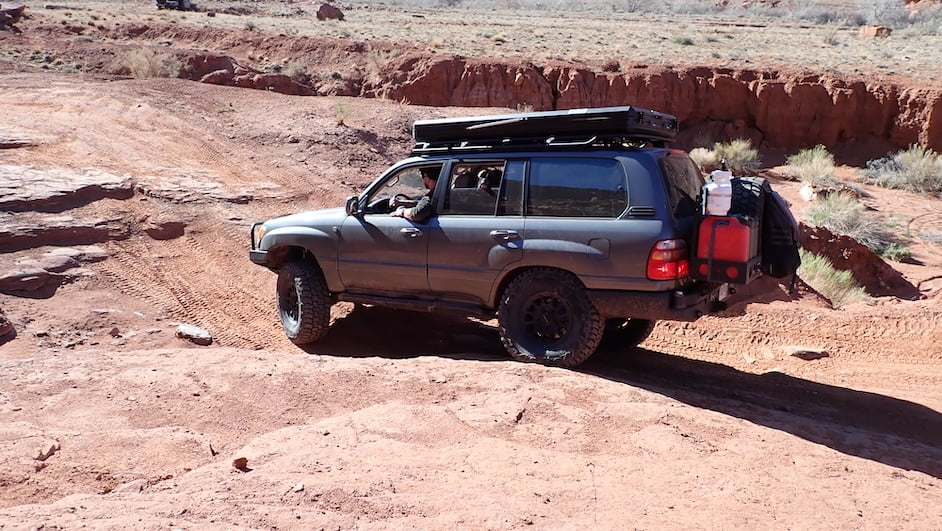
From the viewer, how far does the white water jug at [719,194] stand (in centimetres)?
548

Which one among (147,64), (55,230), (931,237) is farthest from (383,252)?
(147,64)

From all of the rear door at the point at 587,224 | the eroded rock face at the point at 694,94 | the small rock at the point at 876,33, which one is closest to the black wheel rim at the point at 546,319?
the rear door at the point at 587,224

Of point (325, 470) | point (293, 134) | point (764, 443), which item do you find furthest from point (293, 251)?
point (293, 134)

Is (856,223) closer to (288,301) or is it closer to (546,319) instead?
(546,319)

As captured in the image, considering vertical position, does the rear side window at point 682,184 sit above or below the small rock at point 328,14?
below

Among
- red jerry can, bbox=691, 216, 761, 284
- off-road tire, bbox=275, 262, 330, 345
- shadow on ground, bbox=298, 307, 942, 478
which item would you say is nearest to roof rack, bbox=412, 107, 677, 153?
red jerry can, bbox=691, 216, 761, 284

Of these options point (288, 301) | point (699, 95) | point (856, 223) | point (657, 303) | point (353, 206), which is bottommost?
point (856, 223)

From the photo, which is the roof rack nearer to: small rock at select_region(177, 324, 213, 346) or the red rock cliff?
small rock at select_region(177, 324, 213, 346)

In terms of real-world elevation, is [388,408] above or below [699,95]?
below

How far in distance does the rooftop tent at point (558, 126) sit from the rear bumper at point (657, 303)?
1274mm

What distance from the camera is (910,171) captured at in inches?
853

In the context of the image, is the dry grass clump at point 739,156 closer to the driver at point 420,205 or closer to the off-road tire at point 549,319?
the driver at point 420,205

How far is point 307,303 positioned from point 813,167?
18387 mm

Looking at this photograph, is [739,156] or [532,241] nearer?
[532,241]
